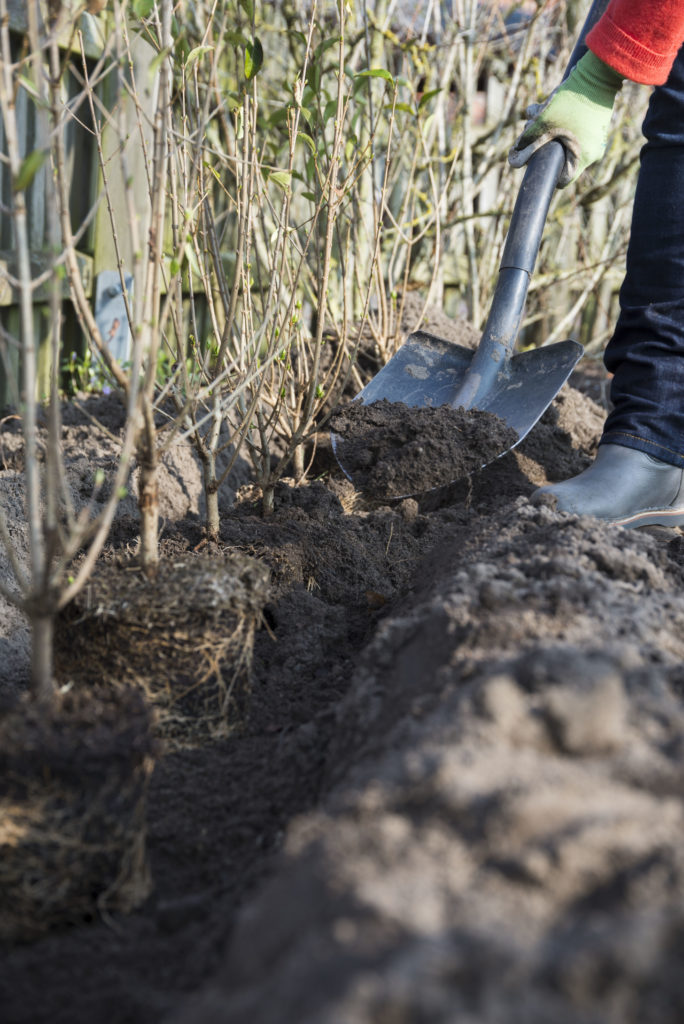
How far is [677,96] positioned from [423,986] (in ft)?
6.68

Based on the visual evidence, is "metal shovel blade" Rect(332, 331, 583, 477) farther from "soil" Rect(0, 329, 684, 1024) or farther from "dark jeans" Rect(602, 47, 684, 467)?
"soil" Rect(0, 329, 684, 1024)

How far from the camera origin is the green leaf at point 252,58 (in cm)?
171

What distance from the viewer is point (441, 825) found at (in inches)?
30.9

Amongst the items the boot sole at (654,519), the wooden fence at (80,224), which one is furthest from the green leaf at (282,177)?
the wooden fence at (80,224)

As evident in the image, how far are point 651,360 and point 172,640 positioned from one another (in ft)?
4.45

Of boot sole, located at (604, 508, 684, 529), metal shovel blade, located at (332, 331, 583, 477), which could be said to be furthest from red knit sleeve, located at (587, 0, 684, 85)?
boot sole, located at (604, 508, 684, 529)

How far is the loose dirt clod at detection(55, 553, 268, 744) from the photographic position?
4.68 feet

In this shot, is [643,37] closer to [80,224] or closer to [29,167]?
[29,167]

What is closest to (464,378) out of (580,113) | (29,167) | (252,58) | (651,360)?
(651,360)

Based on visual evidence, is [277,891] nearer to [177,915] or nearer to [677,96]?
[177,915]

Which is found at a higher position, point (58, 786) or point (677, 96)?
point (677, 96)

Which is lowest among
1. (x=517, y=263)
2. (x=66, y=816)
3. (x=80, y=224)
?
(x=66, y=816)

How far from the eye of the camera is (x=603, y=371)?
501 centimetres

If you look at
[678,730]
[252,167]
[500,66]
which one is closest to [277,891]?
[678,730]
